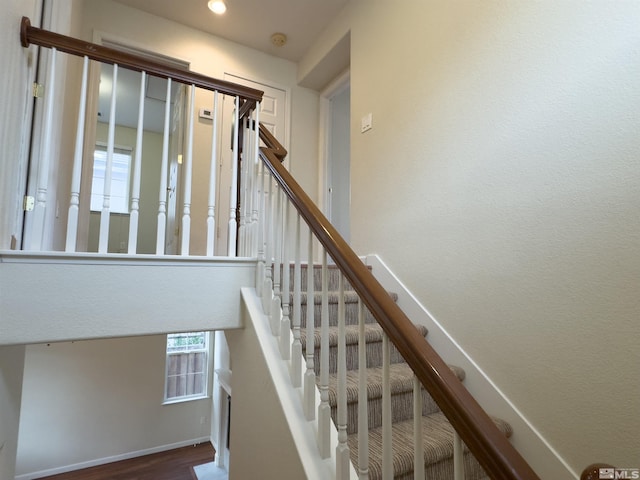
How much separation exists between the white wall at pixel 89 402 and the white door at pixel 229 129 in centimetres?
184

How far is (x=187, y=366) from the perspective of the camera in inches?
194

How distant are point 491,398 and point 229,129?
3278 millimetres

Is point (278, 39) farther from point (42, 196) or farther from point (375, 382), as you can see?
point (375, 382)

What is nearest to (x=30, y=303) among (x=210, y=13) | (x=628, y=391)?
(x=628, y=391)

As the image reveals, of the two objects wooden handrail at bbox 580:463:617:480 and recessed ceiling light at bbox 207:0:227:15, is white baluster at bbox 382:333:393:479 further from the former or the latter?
recessed ceiling light at bbox 207:0:227:15

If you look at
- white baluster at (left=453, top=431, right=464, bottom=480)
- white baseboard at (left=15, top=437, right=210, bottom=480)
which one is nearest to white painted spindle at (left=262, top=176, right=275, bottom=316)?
white baluster at (left=453, top=431, right=464, bottom=480)

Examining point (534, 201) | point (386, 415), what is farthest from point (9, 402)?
point (534, 201)

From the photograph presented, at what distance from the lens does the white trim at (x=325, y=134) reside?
12.4 feet

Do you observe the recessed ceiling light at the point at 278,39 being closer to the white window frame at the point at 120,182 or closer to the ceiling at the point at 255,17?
the ceiling at the point at 255,17

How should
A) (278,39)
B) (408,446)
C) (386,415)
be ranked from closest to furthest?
(386,415), (408,446), (278,39)

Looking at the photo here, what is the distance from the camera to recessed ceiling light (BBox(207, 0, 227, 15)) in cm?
306

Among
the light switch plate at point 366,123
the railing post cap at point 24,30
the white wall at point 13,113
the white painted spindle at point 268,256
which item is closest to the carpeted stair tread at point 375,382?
the white painted spindle at point 268,256

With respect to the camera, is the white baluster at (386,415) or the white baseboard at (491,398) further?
the white baseboard at (491,398)

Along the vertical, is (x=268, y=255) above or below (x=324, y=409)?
above
